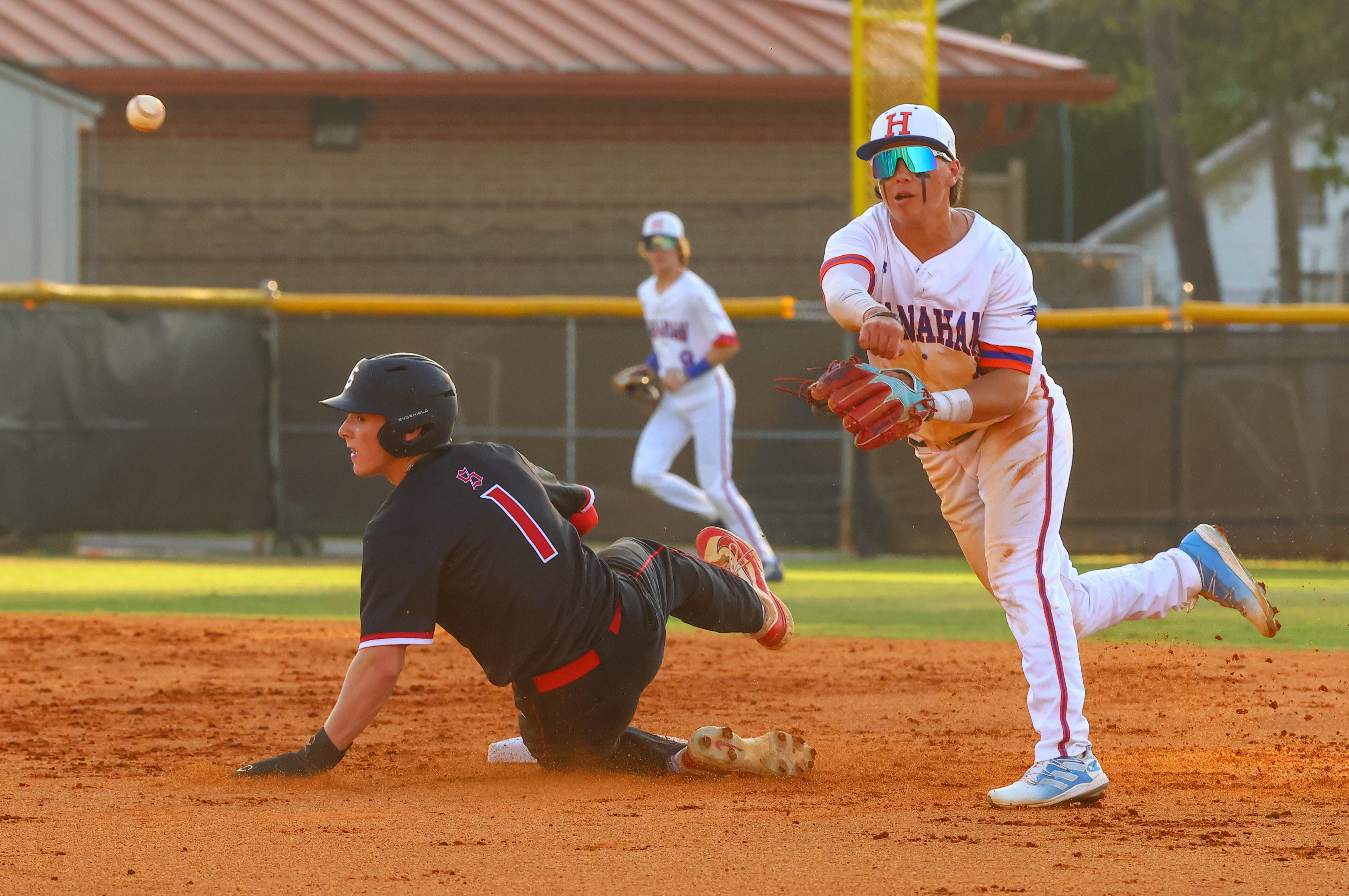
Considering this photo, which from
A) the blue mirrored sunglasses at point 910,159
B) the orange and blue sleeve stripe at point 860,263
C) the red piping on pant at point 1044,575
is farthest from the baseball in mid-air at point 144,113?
the red piping on pant at point 1044,575

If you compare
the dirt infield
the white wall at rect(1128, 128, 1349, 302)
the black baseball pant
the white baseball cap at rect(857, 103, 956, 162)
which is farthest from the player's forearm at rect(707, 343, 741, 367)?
the white wall at rect(1128, 128, 1349, 302)

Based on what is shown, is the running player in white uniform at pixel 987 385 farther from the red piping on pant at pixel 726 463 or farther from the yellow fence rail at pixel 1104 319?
the yellow fence rail at pixel 1104 319

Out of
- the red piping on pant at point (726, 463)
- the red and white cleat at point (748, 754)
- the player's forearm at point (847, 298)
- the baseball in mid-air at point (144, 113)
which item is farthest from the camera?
the red piping on pant at point (726, 463)

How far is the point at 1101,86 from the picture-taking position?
660 inches

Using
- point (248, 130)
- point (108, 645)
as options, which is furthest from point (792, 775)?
point (248, 130)

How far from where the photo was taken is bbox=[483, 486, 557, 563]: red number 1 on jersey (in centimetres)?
432

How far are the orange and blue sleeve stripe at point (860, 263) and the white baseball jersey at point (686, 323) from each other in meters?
5.86

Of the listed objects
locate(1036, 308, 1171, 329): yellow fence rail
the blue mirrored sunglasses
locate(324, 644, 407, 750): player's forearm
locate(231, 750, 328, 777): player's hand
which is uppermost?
locate(1036, 308, 1171, 329): yellow fence rail

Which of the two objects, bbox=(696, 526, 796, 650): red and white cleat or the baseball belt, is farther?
bbox=(696, 526, 796, 650): red and white cleat

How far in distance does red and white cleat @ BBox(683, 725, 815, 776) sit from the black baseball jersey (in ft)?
1.44

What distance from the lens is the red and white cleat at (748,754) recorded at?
4.50m

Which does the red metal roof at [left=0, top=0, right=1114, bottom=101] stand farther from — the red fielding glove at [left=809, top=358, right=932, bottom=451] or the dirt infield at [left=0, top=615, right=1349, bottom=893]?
the red fielding glove at [left=809, top=358, right=932, bottom=451]

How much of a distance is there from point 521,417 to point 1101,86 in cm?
785

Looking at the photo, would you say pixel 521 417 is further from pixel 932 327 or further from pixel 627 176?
pixel 932 327
